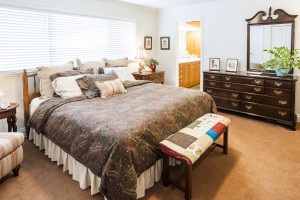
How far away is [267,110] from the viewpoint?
12.4ft

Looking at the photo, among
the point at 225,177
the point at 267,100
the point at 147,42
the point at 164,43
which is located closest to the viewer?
the point at 225,177

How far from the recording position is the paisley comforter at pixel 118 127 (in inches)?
68.9

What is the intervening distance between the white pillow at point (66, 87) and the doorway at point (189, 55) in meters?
3.65

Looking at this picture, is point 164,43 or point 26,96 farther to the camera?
point 164,43

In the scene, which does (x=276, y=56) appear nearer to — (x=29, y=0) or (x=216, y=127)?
(x=216, y=127)

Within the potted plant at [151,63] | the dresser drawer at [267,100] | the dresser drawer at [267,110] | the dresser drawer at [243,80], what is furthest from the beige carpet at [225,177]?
the potted plant at [151,63]

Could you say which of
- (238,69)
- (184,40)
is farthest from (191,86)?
(238,69)

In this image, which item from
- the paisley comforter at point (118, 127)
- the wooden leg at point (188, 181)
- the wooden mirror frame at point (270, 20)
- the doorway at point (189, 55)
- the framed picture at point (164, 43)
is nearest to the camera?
the paisley comforter at point (118, 127)

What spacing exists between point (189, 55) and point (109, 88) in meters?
5.09

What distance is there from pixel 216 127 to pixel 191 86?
464 centimetres

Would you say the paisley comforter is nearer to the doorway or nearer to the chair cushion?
the chair cushion

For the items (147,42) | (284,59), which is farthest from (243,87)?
(147,42)

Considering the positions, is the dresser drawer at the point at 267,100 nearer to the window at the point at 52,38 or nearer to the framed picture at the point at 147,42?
the framed picture at the point at 147,42

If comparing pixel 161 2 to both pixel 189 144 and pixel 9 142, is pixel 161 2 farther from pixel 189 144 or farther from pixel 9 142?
pixel 9 142
